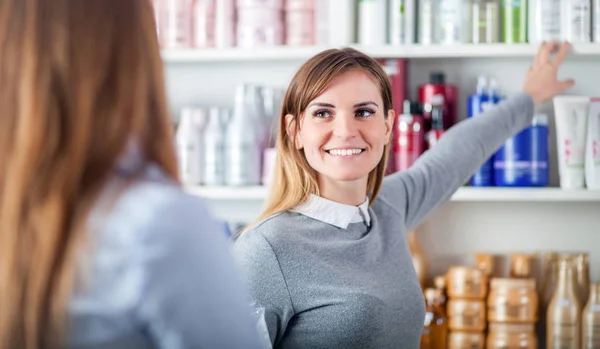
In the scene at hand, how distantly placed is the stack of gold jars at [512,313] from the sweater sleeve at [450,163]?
0.46 metres

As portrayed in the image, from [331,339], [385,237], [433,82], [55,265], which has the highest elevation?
[433,82]

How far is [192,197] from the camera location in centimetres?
64

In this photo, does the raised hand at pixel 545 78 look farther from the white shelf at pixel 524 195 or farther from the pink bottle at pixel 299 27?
the pink bottle at pixel 299 27

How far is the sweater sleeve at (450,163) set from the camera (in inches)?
62.9

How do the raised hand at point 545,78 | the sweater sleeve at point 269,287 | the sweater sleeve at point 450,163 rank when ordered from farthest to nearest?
1. the raised hand at point 545,78
2. the sweater sleeve at point 450,163
3. the sweater sleeve at point 269,287

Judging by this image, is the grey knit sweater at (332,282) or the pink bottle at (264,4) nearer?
the grey knit sweater at (332,282)

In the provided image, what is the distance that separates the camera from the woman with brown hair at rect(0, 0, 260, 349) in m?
0.61

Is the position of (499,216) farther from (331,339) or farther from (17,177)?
(17,177)

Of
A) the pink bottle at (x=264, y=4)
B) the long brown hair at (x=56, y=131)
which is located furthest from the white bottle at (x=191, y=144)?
the long brown hair at (x=56, y=131)

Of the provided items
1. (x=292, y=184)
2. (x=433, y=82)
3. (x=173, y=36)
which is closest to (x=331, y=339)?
(x=292, y=184)

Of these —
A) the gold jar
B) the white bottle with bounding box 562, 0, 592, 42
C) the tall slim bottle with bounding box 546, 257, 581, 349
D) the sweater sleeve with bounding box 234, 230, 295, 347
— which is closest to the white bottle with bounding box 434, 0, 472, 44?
the white bottle with bounding box 562, 0, 592, 42

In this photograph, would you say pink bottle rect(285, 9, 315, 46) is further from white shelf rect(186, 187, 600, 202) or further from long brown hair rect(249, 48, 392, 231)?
long brown hair rect(249, 48, 392, 231)

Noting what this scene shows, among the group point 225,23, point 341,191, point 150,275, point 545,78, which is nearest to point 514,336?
point 545,78

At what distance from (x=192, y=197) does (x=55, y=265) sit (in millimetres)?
115
